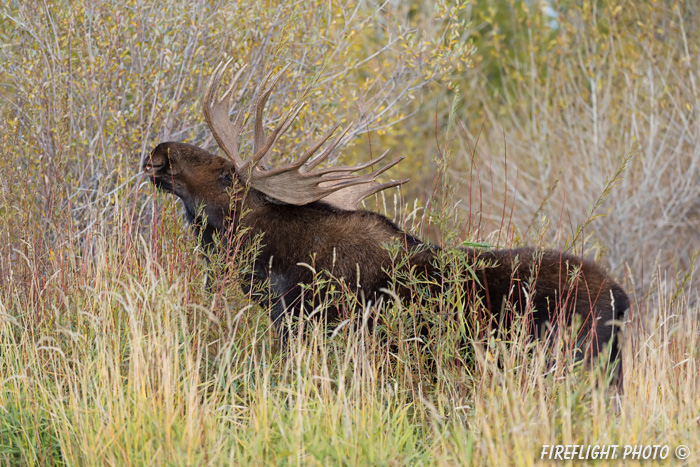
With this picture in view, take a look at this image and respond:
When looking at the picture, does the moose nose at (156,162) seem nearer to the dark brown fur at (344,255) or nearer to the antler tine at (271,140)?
the dark brown fur at (344,255)

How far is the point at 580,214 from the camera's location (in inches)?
323

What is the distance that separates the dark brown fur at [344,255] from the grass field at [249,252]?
0.16 metres

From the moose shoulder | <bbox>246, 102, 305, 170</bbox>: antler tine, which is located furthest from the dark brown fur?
<bbox>246, 102, 305, 170</bbox>: antler tine

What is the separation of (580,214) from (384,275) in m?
4.39

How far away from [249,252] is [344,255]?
0.54m

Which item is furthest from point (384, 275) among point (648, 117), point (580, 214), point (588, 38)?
point (588, 38)

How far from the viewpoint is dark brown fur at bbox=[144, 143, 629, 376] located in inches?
162

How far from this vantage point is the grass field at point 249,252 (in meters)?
3.16

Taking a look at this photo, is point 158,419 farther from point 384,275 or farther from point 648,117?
point 648,117

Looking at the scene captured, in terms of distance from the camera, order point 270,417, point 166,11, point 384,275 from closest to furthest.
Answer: point 270,417
point 384,275
point 166,11

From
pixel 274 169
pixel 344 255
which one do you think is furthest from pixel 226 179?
pixel 344 255

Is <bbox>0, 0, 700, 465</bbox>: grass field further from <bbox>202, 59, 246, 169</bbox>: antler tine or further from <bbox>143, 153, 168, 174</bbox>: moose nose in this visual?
<bbox>202, 59, 246, 169</bbox>: antler tine

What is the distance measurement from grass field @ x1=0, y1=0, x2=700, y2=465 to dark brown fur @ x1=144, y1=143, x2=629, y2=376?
0.16 meters

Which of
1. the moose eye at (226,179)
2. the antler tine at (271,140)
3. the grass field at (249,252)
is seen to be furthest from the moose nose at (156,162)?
the antler tine at (271,140)
